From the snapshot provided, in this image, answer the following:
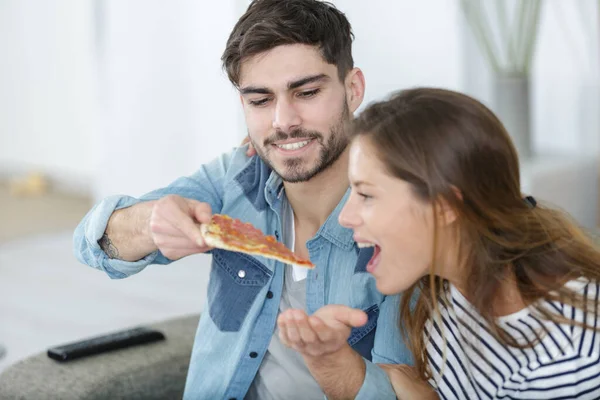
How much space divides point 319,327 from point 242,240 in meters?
0.28

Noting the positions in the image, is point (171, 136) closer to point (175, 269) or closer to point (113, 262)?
point (175, 269)

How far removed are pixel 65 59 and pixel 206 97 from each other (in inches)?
73.1

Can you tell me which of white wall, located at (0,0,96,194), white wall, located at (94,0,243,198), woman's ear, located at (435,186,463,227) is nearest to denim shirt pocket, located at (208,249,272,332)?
woman's ear, located at (435,186,463,227)

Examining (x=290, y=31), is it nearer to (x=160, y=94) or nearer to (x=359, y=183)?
(x=359, y=183)

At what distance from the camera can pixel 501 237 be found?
1.62 meters

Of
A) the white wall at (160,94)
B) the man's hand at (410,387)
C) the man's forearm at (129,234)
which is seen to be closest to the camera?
the man's hand at (410,387)

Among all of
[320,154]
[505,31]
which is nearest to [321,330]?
[320,154]

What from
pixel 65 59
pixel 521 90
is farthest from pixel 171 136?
pixel 521 90

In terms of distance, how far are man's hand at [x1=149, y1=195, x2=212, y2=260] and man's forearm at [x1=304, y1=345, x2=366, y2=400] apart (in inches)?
12.7

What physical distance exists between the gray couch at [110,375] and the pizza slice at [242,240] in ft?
1.52

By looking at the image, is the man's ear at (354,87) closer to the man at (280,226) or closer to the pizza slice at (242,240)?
the man at (280,226)

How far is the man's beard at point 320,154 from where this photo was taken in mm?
2033

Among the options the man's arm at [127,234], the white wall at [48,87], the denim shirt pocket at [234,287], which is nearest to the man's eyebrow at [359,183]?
the man's arm at [127,234]

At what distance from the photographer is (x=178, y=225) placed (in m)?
1.81
